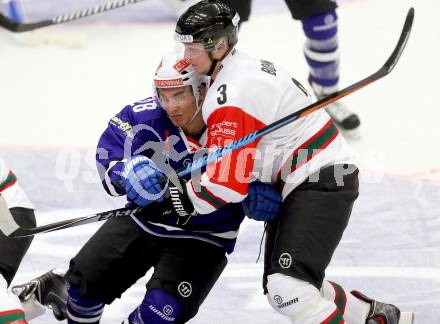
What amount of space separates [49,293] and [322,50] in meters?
2.22

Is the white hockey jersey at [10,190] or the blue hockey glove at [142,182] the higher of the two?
the blue hockey glove at [142,182]

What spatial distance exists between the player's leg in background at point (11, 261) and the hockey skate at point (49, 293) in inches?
14.1

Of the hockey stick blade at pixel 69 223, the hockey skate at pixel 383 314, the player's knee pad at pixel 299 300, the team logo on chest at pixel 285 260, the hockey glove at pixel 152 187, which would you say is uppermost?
the hockey glove at pixel 152 187

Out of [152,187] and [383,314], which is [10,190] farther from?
[383,314]

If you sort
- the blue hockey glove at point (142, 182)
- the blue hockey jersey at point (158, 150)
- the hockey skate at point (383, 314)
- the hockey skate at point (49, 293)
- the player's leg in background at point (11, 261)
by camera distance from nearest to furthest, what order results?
the player's leg in background at point (11, 261) → the blue hockey glove at point (142, 182) → the blue hockey jersey at point (158, 150) → the hockey skate at point (383, 314) → the hockey skate at point (49, 293)

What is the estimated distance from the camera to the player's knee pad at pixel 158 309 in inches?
136

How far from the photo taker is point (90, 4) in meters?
7.41

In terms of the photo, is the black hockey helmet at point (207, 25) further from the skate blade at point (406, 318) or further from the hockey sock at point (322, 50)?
the hockey sock at point (322, 50)

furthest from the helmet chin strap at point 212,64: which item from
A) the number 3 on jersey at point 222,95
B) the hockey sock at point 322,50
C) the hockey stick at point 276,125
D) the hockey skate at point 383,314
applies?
the hockey sock at point 322,50

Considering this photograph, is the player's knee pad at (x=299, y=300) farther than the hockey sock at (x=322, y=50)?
No

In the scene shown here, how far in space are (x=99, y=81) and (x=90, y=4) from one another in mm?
1211

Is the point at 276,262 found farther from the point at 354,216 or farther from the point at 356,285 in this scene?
the point at 354,216

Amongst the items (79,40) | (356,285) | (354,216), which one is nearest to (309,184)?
(356,285)

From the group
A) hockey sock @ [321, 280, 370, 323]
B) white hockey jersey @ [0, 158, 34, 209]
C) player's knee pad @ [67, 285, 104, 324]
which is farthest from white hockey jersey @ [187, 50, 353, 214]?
white hockey jersey @ [0, 158, 34, 209]
